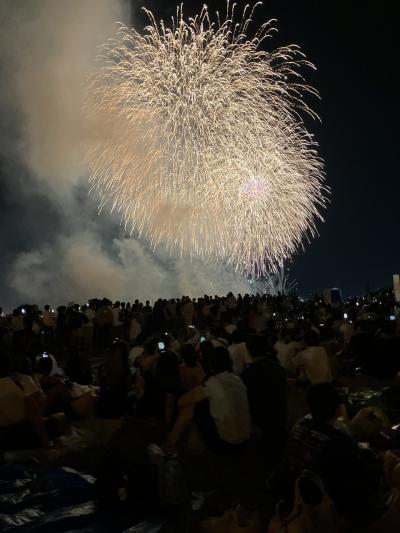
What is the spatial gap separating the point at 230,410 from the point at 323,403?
1658 mm

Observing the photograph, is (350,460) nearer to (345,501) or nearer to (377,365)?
(345,501)

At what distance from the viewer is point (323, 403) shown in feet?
12.5

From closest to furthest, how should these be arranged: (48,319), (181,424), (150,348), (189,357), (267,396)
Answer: (181,424) < (267,396) < (189,357) < (150,348) < (48,319)

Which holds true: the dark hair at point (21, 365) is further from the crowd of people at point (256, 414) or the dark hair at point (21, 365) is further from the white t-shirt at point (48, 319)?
the white t-shirt at point (48, 319)

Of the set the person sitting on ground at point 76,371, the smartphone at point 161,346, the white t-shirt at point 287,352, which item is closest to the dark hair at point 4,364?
the person sitting on ground at point 76,371

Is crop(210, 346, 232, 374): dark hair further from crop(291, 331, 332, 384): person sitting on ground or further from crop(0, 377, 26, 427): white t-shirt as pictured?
crop(291, 331, 332, 384): person sitting on ground

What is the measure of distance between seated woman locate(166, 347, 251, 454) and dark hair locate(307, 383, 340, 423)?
1.57 m

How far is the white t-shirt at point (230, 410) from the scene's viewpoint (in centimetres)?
530

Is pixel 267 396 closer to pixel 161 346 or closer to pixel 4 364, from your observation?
pixel 4 364

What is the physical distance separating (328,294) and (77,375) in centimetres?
1993

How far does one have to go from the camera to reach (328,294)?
27250mm

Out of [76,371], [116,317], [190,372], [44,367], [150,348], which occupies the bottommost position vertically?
[190,372]

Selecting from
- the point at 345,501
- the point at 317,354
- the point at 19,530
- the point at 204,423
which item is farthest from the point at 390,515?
the point at 317,354

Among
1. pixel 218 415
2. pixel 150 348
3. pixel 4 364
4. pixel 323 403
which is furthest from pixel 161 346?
pixel 323 403
